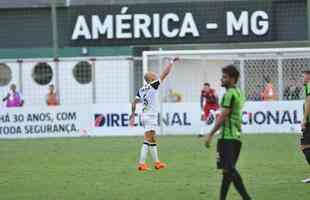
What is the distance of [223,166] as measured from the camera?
11.4 metres

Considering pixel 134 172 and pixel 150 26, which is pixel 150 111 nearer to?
pixel 134 172

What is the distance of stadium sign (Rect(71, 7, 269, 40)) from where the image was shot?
3459 cm

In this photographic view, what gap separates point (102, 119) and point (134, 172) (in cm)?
1205

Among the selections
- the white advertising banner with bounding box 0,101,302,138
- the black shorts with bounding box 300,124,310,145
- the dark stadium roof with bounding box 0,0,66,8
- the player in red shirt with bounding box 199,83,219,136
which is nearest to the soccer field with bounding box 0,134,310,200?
A: the black shorts with bounding box 300,124,310,145

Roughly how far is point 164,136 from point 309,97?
13263 millimetres

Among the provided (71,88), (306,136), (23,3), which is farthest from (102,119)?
(306,136)

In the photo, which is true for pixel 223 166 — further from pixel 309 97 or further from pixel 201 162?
pixel 201 162

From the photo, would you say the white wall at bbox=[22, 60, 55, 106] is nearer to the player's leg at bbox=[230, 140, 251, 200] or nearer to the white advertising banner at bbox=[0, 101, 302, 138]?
the white advertising banner at bbox=[0, 101, 302, 138]

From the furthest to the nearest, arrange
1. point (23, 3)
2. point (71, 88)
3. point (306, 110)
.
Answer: point (23, 3) → point (71, 88) → point (306, 110)

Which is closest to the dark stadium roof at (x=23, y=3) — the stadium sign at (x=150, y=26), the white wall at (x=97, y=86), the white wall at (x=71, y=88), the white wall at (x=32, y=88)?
the stadium sign at (x=150, y=26)

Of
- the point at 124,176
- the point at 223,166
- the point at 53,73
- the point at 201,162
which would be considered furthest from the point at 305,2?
the point at 223,166

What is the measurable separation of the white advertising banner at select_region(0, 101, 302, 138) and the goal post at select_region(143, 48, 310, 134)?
0.90ft

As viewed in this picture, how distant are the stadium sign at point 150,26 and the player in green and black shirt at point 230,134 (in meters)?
23.3

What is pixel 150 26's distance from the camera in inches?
1391
